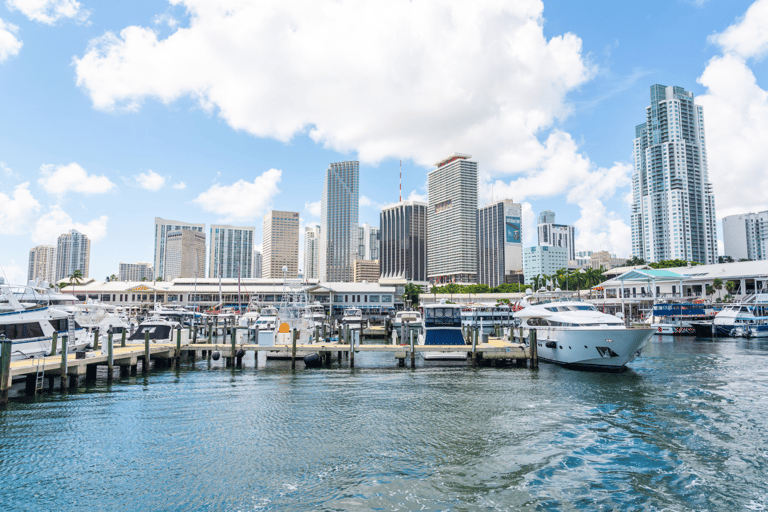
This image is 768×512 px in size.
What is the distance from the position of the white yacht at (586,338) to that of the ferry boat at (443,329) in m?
7.25

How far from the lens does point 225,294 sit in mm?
121875

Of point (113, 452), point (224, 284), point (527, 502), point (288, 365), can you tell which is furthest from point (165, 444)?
point (224, 284)

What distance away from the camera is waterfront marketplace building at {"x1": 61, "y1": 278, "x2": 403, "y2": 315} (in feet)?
344

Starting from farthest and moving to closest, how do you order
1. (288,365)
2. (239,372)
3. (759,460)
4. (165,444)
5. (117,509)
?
1. (288,365)
2. (239,372)
3. (165,444)
4. (759,460)
5. (117,509)

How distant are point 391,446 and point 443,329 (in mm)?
22652

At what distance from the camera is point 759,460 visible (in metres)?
15.8

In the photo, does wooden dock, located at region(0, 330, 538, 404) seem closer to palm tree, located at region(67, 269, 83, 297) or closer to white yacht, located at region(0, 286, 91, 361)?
white yacht, located at region(0, 286, 91, 361)

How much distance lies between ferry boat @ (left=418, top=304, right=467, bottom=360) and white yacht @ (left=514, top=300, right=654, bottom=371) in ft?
23.8

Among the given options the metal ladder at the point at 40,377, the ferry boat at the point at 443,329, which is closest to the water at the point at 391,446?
the metal ladder at the point at 40,377

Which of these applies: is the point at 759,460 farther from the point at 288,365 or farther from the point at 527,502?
the point at 288,365

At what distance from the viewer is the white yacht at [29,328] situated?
28500 mm

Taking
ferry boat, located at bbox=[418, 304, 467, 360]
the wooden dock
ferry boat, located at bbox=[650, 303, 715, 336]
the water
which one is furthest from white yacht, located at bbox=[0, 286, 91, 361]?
ferry boat, located at bbox=[650, 303, 715, 336]

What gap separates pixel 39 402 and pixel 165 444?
1147 cm

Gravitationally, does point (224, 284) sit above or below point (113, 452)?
above
